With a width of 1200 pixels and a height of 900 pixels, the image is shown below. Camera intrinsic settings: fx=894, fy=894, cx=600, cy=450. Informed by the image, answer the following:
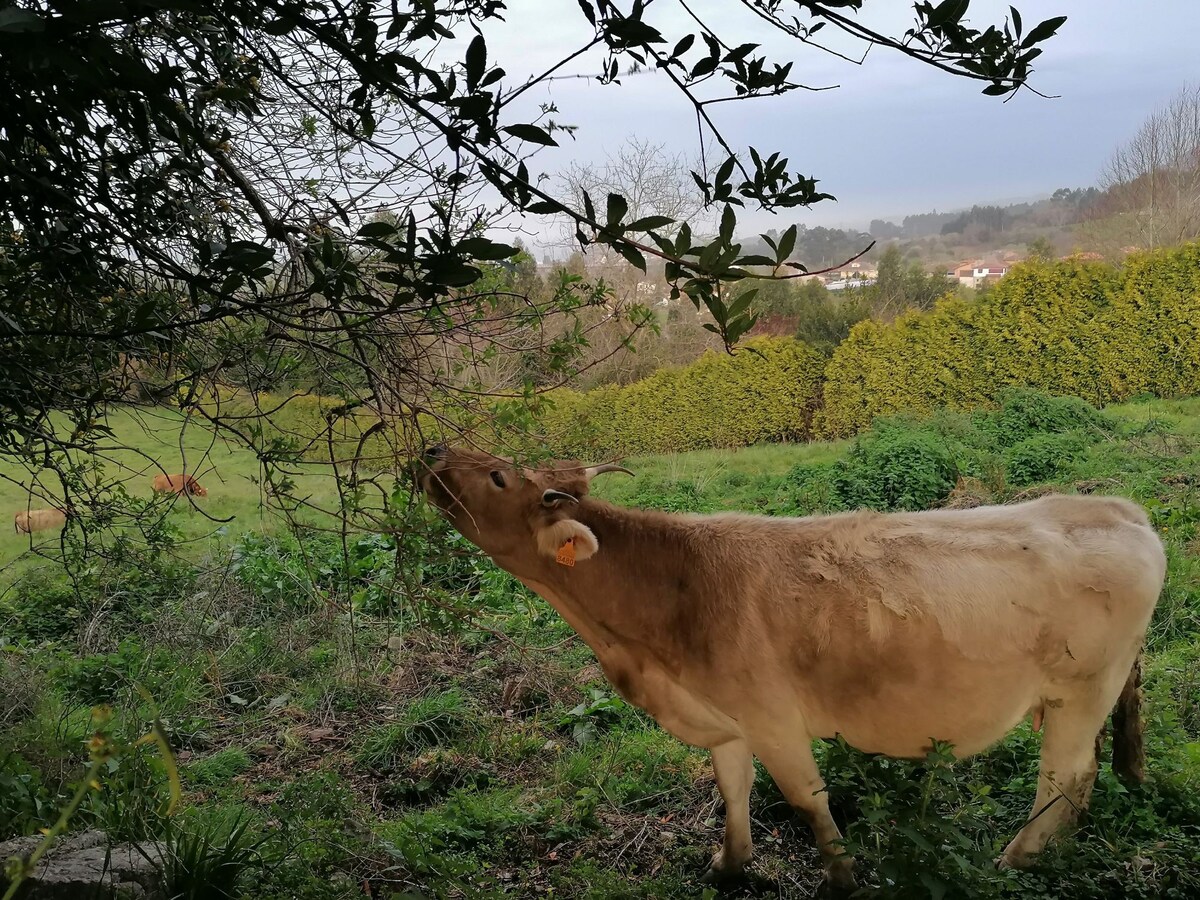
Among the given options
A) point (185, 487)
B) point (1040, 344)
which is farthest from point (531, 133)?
point (1040, 344)

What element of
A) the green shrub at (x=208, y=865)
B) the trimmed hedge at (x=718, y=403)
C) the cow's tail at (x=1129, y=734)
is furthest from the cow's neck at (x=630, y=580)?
the trimmed hedge at (x=718, y=403)

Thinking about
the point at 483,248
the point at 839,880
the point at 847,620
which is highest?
the point at 483,248

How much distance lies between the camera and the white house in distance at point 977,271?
16.6 metres

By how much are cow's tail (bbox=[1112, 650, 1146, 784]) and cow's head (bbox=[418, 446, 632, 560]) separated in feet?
8.50

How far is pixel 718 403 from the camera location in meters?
17.2

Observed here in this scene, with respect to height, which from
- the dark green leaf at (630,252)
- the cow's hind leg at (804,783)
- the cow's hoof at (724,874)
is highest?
the dark green leaf at (630,252)

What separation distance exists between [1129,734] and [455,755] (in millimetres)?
3658

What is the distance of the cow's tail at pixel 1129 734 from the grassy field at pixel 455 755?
10 centimetres

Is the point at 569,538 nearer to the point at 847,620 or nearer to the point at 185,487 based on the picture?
→ the point at 847,620

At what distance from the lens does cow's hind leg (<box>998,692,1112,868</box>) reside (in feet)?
12.8

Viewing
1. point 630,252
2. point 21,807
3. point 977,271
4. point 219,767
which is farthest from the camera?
point 977,271

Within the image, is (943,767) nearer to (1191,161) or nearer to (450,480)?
(450,480)

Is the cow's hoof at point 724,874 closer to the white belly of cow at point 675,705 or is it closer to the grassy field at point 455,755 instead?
the grassy field at point 455,755

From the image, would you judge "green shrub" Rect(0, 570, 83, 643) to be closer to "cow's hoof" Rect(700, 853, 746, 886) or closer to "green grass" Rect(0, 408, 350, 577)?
"green grass" Rect(0, 408, 350, 577)
